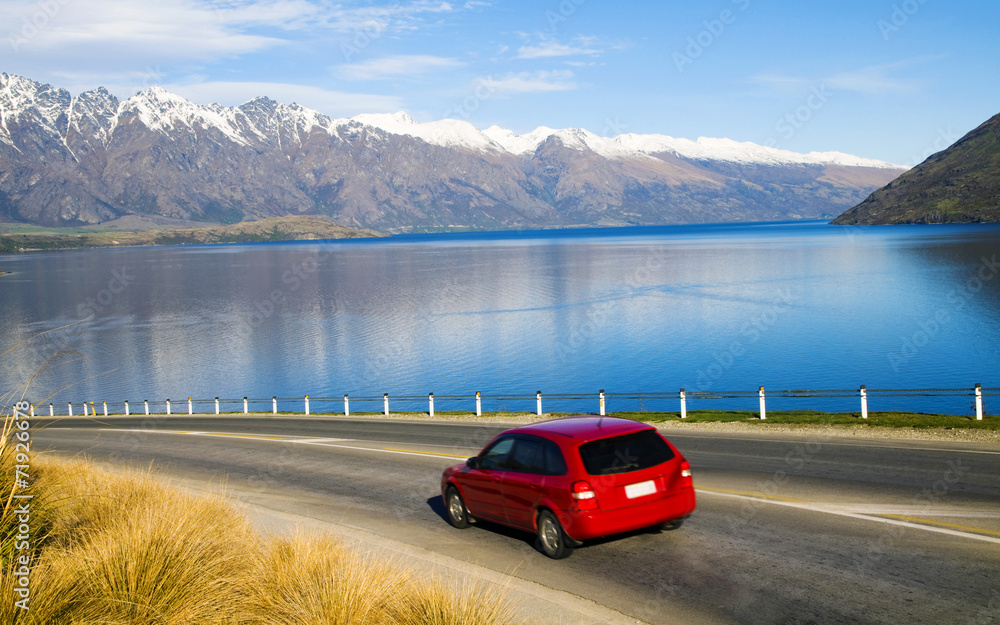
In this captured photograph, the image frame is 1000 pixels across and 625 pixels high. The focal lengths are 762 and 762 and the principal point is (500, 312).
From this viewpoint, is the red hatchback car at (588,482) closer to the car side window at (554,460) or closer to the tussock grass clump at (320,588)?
the car side window at (554,460)

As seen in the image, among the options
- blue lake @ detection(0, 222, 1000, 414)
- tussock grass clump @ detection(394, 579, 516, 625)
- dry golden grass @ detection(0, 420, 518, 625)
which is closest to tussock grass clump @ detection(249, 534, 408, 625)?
dry golden grass @ detection(0, 420, 518, 625)

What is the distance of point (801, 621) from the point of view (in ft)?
24.3

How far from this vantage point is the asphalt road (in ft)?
Answer: 26.2

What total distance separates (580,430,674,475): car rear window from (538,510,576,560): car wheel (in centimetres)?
91

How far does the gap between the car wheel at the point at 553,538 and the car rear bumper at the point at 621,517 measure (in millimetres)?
226

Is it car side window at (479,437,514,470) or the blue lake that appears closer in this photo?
car side window at (479,437,514,470)

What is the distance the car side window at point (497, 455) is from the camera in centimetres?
1100

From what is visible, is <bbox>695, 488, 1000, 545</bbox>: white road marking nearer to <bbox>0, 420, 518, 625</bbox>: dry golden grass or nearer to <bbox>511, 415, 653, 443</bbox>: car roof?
<bbox>511, 415, 653, 443</bbox>: car roof

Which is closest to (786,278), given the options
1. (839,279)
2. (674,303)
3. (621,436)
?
(839,279)

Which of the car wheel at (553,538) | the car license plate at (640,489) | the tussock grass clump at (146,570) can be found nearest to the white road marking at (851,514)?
the car license plate at (640,489)

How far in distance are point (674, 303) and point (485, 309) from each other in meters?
19.1

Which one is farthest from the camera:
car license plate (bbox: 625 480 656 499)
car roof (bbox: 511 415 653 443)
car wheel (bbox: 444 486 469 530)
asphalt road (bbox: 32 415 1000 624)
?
car wheel (bbox: 444 486 469 530)

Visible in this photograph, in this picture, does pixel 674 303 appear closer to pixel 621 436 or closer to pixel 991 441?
pixel 991 441

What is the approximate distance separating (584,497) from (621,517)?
1.75 feet
